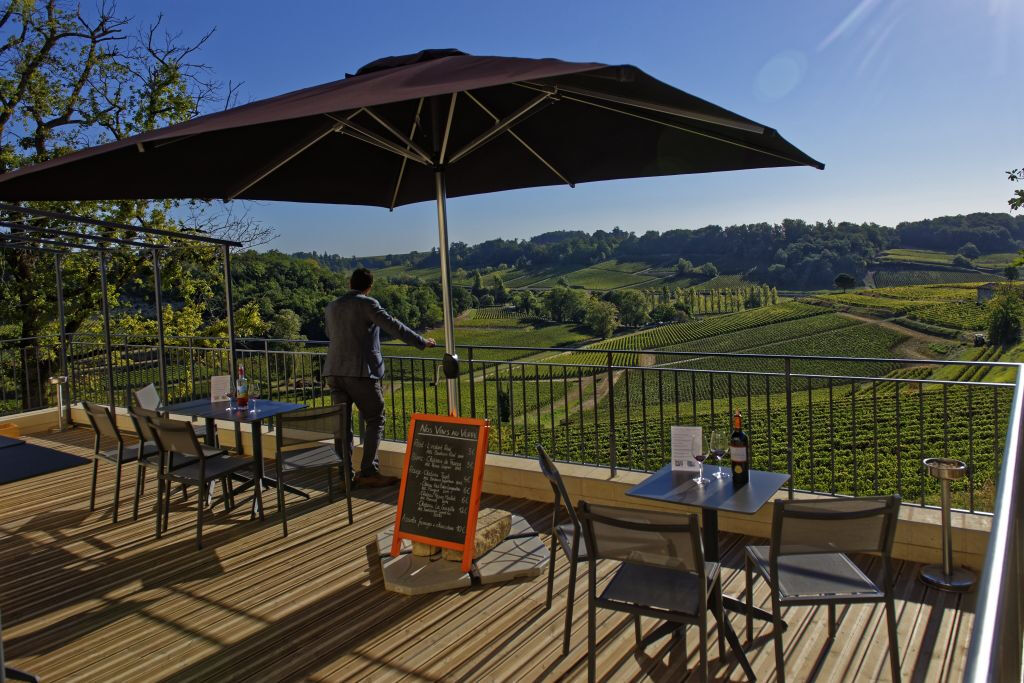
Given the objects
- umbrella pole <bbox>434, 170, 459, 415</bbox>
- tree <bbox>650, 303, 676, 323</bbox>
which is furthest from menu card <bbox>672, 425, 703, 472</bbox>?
tree <bbox>650, 303, 676, 323</bbox>

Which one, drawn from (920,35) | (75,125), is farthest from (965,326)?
(75,125)

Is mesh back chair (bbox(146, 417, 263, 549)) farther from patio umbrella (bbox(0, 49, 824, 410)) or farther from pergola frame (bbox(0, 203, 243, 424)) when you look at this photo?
patio umbrella (bbox(0, 49, 824, 410))

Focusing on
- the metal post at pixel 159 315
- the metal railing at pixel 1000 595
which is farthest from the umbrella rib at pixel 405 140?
the metal post at pixel 159 315

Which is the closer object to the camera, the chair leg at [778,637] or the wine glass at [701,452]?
the chair leg at [778,637]

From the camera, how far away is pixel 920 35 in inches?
1959

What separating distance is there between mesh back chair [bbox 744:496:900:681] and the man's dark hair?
3503 mm

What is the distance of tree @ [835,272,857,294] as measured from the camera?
6544cm

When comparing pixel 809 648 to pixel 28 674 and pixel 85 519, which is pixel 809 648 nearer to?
pixel 28 674

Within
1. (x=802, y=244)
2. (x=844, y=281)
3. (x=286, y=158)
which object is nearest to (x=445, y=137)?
(x=286, y=158)

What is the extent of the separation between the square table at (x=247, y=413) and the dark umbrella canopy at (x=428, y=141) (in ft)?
5.14

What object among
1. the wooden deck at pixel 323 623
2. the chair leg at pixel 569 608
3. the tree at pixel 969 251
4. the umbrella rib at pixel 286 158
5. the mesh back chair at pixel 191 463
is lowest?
the wooden deck at pixel 323 623

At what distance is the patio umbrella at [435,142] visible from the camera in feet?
7.30

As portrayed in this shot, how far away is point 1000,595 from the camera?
0.68 m

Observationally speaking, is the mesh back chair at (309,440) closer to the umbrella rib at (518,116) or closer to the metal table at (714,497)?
the umbrella rib at (518,116)
